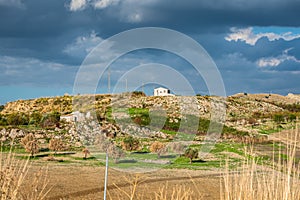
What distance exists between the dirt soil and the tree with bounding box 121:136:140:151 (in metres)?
4.50

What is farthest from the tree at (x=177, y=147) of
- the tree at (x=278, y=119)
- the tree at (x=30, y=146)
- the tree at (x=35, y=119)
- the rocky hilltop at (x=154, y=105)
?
the tree at (x=278, y=119)

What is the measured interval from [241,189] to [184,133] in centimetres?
2120

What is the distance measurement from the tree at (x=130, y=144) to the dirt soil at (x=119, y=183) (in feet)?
14.8

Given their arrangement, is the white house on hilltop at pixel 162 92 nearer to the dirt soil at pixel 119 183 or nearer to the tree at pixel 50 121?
the tree at pixel 50 121

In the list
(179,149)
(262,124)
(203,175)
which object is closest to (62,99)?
(262,124)

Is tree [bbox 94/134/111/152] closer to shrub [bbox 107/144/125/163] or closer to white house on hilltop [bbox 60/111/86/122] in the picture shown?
shrub [bbox 107/144/125/163]

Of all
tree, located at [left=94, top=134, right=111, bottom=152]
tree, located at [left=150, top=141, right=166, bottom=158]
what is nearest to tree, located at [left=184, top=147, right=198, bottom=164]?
tree, located at [left=150, top=141, right=166, bottom=158]

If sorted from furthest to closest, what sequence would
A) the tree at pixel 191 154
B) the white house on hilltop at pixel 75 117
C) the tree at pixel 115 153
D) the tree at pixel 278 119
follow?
the tree at pixel 278 119 < the white house on hilltop at pixel 75 117 < the tree at pixel 191 154 < the tree at pixel 115 153

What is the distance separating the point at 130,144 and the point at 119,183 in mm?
8302

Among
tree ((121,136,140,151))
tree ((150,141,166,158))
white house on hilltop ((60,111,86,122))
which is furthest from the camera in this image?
white house on hilltop ((60,111,86,122))

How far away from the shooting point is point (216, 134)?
2747 cm

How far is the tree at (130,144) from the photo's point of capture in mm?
21294

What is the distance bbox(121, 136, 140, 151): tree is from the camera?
21.3 m

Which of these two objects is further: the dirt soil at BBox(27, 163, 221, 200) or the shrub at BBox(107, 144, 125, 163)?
the shrub at BBox(107, 144, 125, 163)
